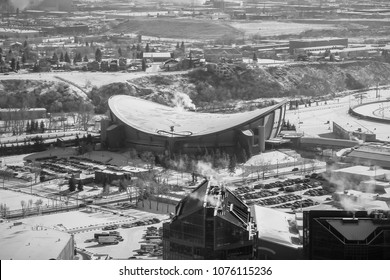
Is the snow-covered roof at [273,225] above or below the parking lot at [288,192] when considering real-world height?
above

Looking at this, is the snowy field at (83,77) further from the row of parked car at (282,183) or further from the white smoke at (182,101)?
the row of parked car at (282,183)

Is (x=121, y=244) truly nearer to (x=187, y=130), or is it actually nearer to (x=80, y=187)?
(x=80, y=187)

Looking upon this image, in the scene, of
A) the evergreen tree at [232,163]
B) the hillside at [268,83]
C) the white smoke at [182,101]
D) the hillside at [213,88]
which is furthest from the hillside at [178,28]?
the evergreen tree at [232,163]

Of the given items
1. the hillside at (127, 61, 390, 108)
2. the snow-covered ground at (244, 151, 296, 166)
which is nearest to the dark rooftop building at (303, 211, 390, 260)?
the snow-covered ground at (244, 151, 296, 166)

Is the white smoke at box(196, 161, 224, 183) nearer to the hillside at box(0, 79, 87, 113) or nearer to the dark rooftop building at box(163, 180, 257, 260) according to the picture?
the dark rooftop building at box(163, 180, 257, 260)

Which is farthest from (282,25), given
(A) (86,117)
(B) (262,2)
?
(A) (86,117)

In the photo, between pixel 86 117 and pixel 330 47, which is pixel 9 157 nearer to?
pixel 86 117
